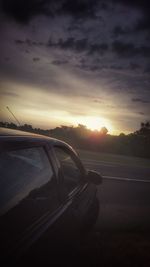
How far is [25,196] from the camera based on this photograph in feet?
6.91

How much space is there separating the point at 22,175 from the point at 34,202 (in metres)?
0.25

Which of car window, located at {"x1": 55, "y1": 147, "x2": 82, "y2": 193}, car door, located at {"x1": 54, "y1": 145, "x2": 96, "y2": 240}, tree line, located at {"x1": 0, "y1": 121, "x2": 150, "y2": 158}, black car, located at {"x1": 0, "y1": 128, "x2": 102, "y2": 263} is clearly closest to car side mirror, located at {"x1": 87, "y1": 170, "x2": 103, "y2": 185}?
car door, located at {"x1": 54, "y1": 145, "x2": 96, "y2": 240}

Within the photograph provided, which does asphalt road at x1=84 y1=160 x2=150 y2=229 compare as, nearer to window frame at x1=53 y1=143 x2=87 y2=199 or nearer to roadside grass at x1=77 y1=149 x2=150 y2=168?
window frame at x1=53 y1=143 x2=87 y2=199

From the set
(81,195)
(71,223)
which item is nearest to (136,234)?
(81,195)

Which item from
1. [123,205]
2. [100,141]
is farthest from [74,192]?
[100,141]

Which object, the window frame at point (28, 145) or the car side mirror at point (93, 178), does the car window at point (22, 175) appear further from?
the car side mirror at point (93, 178)

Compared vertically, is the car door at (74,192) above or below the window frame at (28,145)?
below

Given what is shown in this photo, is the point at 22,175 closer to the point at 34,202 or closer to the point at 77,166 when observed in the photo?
the point at 34,202

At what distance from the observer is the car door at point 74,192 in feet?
9.29

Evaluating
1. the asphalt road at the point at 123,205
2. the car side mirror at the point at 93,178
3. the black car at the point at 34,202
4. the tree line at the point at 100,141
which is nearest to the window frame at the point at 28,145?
the black car at the point at 34,202

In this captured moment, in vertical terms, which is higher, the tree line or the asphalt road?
the tree line

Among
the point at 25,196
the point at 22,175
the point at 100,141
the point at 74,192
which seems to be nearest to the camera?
the point at 25,196

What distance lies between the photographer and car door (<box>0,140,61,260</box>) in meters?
1.80

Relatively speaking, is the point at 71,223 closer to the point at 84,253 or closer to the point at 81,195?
the point at 81,195
